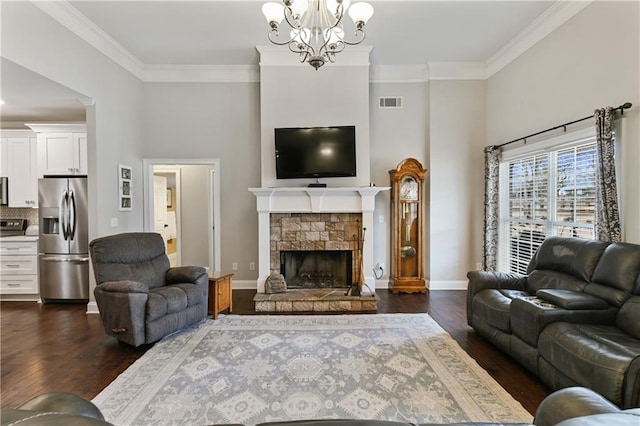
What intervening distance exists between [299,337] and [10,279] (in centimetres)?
450

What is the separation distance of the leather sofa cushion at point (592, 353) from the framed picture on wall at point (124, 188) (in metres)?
5.13

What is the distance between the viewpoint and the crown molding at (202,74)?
5.01 meters

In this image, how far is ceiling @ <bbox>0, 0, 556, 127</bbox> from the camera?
352 cm

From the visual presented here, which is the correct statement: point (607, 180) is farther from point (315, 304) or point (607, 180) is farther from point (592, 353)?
point (315, 304)

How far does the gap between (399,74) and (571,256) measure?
12.0 feet

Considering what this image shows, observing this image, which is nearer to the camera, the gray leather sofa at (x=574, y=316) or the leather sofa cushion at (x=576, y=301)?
the gray leather sofa at (x=574, y=316)

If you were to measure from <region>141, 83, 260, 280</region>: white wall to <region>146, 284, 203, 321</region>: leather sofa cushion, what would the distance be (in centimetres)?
163

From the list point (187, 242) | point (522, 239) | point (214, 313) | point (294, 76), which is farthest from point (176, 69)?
point (522, 239)

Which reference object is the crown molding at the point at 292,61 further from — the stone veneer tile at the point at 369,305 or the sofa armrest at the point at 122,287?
the stone veneer tile at the point at 369,305

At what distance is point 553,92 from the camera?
3.72 m

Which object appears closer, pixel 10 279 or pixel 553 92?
pixel 553 92

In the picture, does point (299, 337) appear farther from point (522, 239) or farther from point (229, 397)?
point (522, 239)

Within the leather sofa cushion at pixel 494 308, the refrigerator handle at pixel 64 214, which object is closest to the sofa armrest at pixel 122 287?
the refrigerator handle at pixel 64 214

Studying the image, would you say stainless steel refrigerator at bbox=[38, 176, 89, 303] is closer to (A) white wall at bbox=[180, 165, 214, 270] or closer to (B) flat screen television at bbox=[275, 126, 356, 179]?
(A) white wall at bbox=[180, 165, 214, 270]
